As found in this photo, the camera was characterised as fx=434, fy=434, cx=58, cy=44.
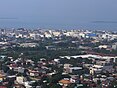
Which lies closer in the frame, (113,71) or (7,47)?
(113,71)

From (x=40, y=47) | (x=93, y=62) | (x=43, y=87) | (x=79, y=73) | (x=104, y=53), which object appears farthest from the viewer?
(x=40, y=47)

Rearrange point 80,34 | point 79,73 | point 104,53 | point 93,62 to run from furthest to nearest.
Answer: point 80,34 < point 104,53 < point 93,62 < point 79,73

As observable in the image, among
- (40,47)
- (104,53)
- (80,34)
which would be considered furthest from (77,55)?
(80,34)

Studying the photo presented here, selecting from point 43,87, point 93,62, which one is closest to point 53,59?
point 93,62

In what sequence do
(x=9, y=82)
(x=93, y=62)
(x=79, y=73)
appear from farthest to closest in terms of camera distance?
(x=93, y=62) → (x=79, y=73) → (x=9, y=82)

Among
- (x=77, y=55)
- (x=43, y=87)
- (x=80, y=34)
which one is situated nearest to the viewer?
(x=43, y=87)

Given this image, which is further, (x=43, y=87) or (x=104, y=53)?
(x=104, y=53)

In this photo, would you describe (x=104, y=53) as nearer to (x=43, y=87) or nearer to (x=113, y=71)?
(x=113, y=71)

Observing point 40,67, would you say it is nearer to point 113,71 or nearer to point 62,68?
point 62,68

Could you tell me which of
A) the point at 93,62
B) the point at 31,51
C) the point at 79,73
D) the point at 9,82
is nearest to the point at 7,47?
the point at 31,51
